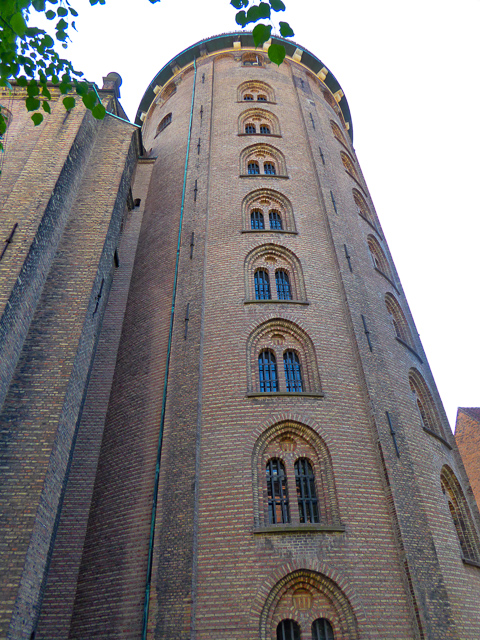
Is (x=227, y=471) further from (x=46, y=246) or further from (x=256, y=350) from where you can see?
(x=46, y=246)

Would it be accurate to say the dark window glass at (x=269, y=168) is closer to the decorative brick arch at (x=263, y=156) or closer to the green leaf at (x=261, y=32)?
the decorative brick arch at (x=263, y=156)

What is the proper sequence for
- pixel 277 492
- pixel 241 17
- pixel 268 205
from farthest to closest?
pixel 268 205
pixel 277 492
pixel 241 17

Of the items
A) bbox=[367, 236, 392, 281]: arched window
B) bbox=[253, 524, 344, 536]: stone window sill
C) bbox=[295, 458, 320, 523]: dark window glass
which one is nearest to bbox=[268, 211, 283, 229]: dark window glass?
bbox=[367, 236, 392, 281]: arched window

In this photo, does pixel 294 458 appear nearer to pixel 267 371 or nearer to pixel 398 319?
pixel 267 371

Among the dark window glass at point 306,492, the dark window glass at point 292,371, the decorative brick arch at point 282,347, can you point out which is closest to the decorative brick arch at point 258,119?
the decorative brick arch at point 282,347

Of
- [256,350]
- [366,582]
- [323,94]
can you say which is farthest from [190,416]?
[323,94]

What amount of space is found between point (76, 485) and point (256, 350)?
5.20 meters

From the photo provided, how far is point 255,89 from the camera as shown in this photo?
22.2 meters

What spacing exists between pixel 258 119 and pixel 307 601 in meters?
17.4

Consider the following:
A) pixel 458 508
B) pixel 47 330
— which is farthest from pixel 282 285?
pixel 458 508

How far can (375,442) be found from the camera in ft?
35.6

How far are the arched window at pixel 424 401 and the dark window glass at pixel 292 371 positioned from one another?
3865 mm

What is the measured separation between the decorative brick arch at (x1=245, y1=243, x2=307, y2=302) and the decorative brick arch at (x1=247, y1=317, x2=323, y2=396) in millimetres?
1121

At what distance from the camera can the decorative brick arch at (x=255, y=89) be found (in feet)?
71.6
